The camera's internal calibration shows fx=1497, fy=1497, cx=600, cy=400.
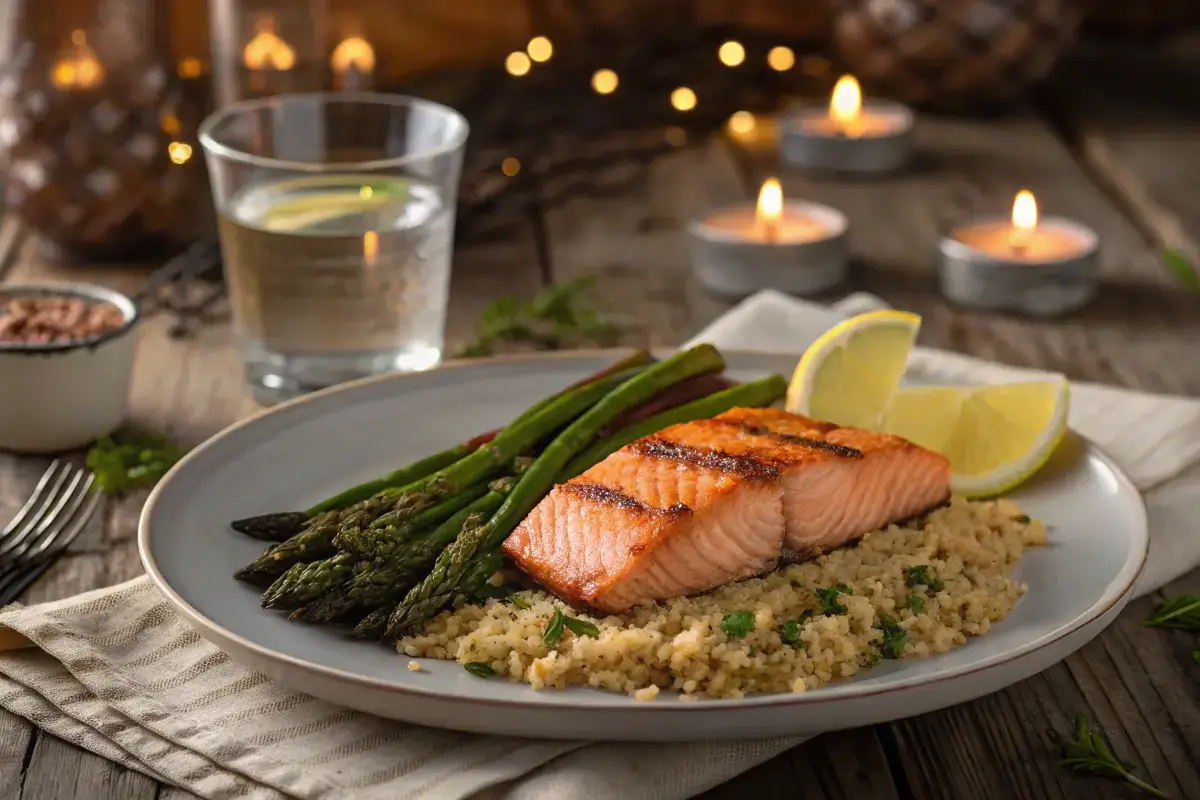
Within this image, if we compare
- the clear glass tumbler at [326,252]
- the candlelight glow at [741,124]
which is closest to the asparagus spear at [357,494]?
the clear glass tumbler at [326,252]

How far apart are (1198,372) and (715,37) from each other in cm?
247

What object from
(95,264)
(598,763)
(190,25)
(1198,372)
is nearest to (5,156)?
(95,264)

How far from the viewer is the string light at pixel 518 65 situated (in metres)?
5.26

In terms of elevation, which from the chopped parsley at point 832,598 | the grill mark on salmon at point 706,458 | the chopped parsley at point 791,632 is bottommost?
the chopped parsley at point 832,598

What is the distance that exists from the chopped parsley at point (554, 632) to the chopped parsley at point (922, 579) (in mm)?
555

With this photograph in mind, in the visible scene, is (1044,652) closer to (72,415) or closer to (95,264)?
(72,415)

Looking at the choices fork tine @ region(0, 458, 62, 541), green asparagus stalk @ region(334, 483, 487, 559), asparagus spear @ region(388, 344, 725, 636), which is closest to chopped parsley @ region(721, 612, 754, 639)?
asparagus spear @ region(388, 344, 725, 636)

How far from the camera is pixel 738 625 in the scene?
2076mm

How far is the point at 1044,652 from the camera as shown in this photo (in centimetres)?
201

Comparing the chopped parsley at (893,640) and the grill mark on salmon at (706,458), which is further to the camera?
the grill mark on salmon at (706,458)

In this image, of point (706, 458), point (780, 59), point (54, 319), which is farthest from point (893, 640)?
point (780, 59)

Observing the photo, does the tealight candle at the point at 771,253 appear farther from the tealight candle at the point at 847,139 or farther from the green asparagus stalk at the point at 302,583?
the green asparagus stalk at the point at 302,583

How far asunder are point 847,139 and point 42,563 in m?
3.19

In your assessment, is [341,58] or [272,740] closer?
[272,740]
